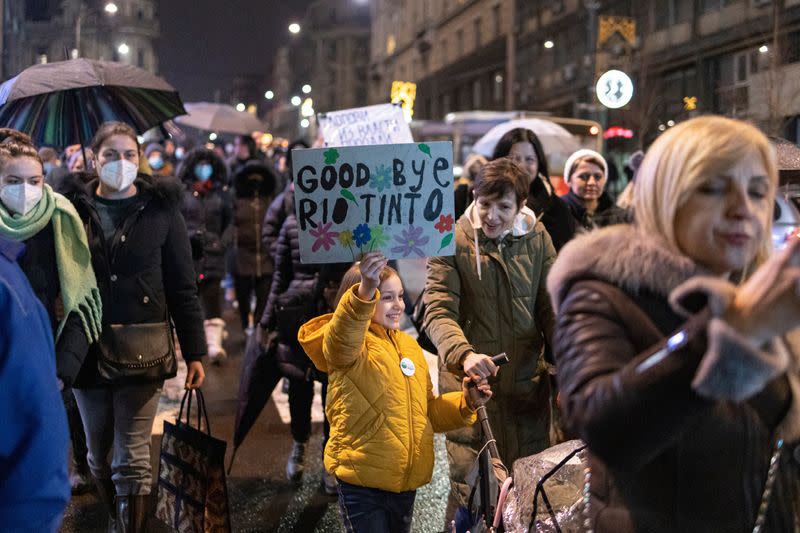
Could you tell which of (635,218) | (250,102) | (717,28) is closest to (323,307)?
(635,218)

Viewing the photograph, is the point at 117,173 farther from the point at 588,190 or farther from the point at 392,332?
the point at 588,190

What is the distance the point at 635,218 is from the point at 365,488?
2.38 m

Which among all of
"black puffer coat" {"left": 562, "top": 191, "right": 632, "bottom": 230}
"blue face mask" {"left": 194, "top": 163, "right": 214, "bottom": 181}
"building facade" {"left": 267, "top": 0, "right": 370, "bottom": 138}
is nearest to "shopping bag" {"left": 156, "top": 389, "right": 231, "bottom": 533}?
"black puffer coat" {"left": 562, "top": 191, "right": 632, "bottom": 230}

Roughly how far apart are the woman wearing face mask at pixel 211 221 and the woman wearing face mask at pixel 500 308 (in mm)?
6043

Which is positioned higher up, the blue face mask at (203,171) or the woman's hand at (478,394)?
the blue face mask at (203,171)

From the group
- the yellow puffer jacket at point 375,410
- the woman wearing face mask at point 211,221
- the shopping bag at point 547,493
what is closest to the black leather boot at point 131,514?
the yellow puffer jacket at point 375,410

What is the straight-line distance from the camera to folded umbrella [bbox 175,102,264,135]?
1620cm

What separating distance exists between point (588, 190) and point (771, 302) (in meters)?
5.83

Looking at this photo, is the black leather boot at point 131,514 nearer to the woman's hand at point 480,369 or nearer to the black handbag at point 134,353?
the black handbag at point 134,353

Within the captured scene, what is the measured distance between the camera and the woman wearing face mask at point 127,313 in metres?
5.06

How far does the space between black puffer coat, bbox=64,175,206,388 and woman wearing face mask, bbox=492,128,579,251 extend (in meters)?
2.20

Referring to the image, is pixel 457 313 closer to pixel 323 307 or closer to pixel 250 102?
pixel 323 307

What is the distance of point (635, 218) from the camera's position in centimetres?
229

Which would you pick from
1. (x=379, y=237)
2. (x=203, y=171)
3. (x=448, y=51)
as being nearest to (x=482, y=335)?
(x=379, y=237)
